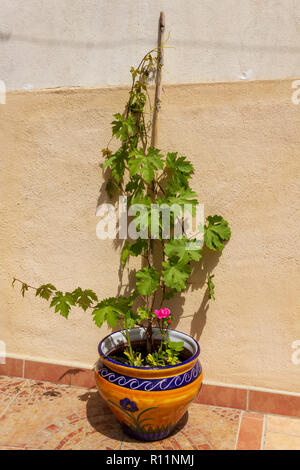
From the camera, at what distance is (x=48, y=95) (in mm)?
2801

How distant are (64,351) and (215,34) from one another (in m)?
2.51

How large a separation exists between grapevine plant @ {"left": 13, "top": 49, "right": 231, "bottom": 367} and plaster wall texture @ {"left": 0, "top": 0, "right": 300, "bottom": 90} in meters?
0.20

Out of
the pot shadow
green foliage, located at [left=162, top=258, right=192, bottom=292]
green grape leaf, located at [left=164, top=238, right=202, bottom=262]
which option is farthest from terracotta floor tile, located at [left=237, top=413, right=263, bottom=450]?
green grape leaf, located at [left=164, top=238, right=202, bottom=262]

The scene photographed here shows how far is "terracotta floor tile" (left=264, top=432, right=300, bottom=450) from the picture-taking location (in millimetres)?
2207

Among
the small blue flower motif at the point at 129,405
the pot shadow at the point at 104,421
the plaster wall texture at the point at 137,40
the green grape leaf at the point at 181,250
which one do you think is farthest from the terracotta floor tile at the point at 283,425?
the plaster wall texture at the point at 137,40

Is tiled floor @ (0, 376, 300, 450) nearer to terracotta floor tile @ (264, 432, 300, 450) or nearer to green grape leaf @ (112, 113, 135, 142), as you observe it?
terracotta floor tile @ (264, 432, 300, 450)

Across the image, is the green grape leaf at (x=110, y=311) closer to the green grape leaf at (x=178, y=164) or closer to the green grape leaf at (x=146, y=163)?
the green grape leaf at (x=146, y=163)

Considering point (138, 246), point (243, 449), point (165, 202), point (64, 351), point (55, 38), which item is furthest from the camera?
point (64, 351)

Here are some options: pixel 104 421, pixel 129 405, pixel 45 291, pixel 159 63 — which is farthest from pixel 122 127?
pixel 104 421

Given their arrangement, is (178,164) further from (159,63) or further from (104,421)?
(104,421)

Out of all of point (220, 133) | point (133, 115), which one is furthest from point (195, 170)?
point (133, 115)

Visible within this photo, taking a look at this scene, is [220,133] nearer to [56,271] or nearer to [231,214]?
[231,214]

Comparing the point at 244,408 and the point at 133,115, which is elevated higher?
the point at 133,115

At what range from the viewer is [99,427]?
93.7 inches
